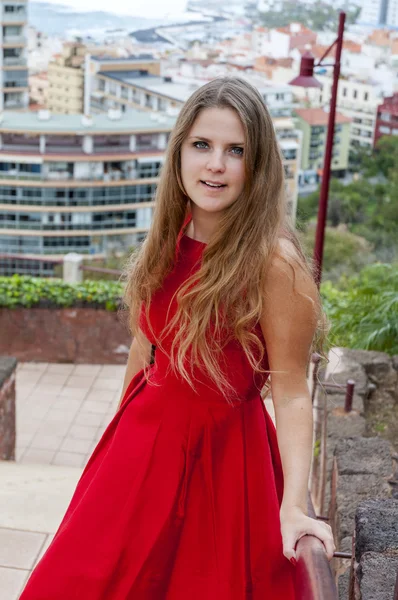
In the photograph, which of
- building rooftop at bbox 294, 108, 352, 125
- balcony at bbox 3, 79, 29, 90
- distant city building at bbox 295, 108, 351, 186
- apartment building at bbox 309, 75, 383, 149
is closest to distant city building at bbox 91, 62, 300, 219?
building rooftop at bbox 294, 108, 352, 125

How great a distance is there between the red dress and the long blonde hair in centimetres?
4

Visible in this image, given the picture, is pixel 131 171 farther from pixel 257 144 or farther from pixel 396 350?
pixel 257 144

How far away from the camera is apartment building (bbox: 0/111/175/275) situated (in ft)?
123

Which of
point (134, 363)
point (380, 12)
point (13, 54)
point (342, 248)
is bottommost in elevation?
point (342, 248)

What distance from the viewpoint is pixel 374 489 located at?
7.30 feet

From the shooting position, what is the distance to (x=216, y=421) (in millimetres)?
1390

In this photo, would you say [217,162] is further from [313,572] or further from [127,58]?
[127,58]

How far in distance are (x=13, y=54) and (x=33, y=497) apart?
5328 cm

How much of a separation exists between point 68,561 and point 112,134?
37015 mm

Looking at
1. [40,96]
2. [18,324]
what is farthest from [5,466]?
[40,96]

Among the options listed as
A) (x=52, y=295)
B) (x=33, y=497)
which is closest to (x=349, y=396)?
(x=33, y=497)

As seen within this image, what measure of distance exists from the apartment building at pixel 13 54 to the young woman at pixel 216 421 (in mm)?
53038

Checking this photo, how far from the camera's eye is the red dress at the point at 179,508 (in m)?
1.29

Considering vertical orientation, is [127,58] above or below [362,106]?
above
